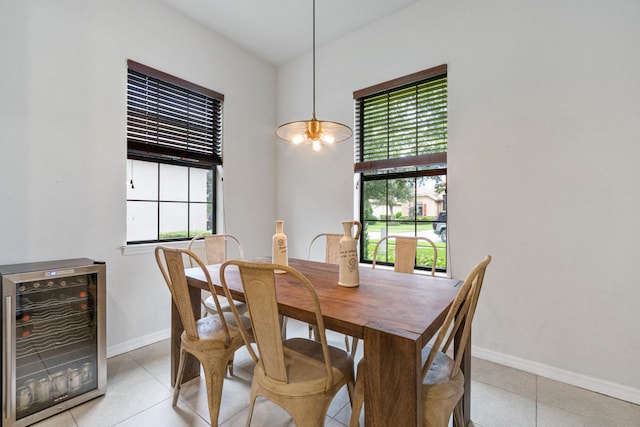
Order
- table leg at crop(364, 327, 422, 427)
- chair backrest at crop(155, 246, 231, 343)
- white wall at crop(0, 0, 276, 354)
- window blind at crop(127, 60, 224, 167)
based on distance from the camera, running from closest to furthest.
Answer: table leg at crop(364, 327, 422, 427), chair backrest at crop(155, 246, 231, 343), white wall at crop(0, 0, 276, 354), window blind at crop(127, 60, 224, 167)

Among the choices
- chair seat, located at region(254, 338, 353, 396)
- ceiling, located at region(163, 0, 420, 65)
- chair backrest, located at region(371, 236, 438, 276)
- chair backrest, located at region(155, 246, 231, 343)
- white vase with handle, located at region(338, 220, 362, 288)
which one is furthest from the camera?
ceiling, located at region(163, 0, 420, 65)

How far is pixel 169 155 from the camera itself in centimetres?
268

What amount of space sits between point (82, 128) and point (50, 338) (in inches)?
58.3

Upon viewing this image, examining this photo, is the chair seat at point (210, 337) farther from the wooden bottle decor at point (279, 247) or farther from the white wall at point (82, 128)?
the white wall at point (82, 128)

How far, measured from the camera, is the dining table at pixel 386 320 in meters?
0.95

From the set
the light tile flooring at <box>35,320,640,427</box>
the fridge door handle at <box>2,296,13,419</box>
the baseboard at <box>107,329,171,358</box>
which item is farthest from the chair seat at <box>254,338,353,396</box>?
the baseboard at <box>107,329,171,358</box>

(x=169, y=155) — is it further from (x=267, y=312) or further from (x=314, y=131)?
(x=267, y=312)

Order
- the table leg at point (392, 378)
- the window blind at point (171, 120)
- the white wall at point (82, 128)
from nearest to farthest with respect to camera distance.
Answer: the table leg at point (392, 378) < the white wall at point (82, 128) < the window blind at point (171, 120)

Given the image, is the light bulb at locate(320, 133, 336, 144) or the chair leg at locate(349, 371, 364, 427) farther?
the light bulb at locate(320, 133, 336, 144)

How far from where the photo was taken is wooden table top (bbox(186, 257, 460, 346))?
3.51ft

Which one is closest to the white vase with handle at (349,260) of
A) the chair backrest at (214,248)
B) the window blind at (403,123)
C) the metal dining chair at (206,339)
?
the metal dining chair at (206,339)

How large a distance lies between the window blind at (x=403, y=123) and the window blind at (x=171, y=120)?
5.12 feet

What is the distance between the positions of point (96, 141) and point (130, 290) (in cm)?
125

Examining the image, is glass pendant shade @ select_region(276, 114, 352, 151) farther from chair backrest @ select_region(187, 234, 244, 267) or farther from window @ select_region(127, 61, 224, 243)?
window @ select_region(127, 61, 224, 243)
